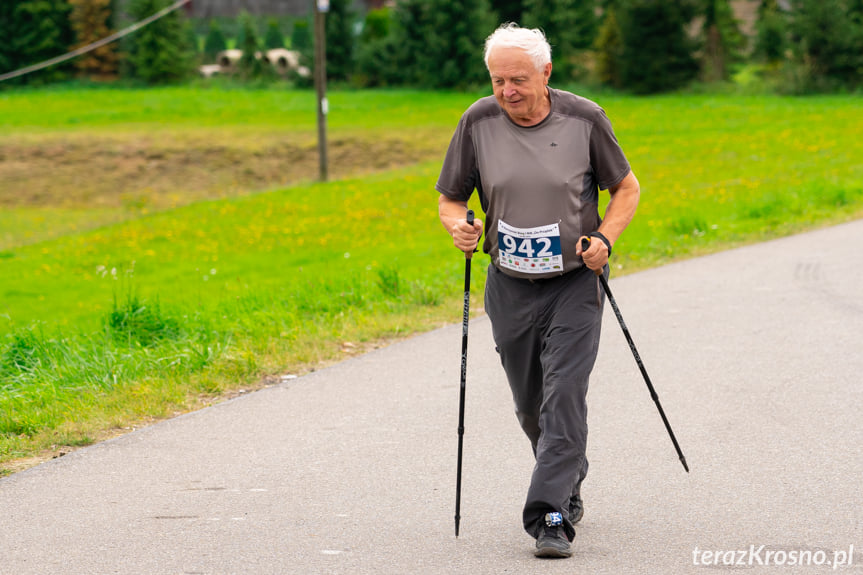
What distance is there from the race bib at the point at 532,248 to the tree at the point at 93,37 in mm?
69054

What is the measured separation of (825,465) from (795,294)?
15.5 feet

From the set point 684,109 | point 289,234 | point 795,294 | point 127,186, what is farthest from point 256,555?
point 684,109

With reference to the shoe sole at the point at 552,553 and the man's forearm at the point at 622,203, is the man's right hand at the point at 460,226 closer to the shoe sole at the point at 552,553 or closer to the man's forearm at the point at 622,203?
the man's forearm at the point at 622,203

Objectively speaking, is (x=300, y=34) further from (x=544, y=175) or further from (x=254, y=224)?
(x=544, y=175)

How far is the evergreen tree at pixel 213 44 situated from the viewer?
281ft

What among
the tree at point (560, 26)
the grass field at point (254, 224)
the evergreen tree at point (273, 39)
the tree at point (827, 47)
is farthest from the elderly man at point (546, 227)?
the evergreen tree at point (273, 39)

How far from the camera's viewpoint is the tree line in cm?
4938

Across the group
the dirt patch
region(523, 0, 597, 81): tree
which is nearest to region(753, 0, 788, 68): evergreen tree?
region(523, 0, 597, 81): tree

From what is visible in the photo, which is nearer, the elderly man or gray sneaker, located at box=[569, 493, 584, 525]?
the elderly man

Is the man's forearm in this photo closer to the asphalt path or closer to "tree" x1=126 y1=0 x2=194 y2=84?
the asphalt path

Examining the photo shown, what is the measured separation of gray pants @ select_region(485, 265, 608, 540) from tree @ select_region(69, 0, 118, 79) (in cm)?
6896

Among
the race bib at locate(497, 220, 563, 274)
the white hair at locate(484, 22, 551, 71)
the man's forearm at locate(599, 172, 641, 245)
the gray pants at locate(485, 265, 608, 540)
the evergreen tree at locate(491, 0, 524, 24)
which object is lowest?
the evergreen tree at locate(491, 0, 524, 24)

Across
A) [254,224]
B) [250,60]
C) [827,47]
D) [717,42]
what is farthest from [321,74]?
[250,60]

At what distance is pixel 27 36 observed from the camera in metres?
68.6
